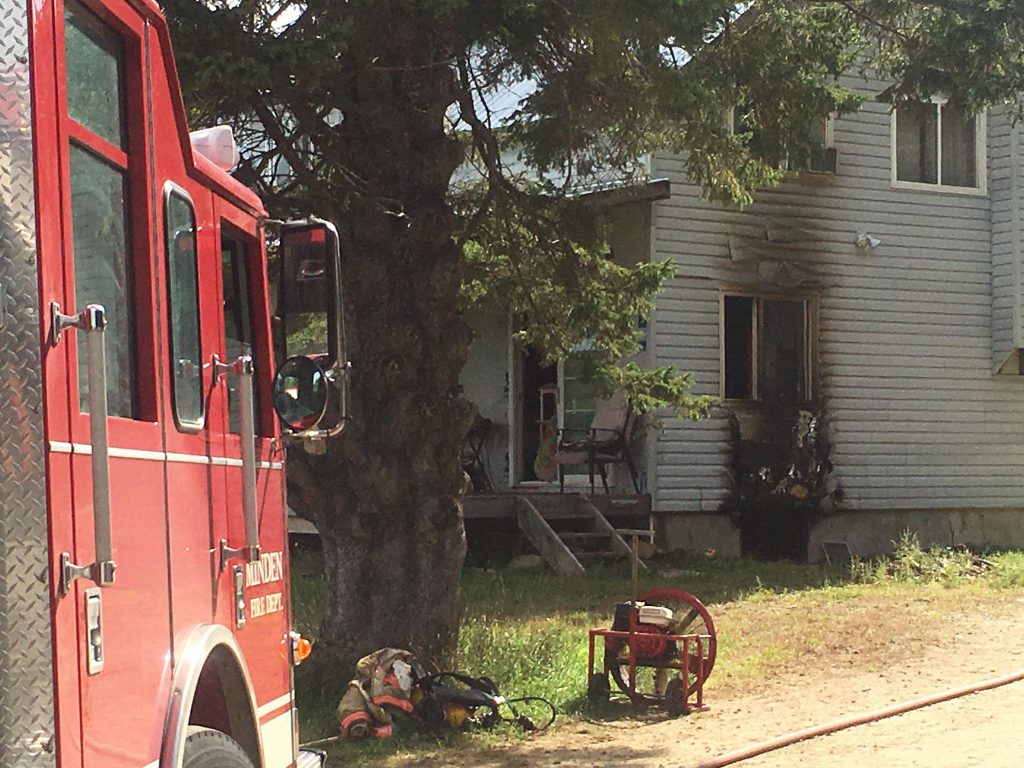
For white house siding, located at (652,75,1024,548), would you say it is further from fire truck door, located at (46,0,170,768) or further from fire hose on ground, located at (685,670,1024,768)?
fire truck door, located at (46,0,170,768)

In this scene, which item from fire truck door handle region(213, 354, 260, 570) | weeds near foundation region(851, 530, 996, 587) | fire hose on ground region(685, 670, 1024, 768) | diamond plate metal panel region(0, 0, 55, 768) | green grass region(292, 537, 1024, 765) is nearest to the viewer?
diamond plate metal panel region(0, 0, 55, 768)

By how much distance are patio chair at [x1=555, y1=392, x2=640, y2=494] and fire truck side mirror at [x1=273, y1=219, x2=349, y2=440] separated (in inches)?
497

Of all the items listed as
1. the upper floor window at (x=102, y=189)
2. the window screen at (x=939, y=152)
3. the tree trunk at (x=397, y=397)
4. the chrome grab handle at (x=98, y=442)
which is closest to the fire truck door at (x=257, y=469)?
the upper floor window at (x=102, y=189)

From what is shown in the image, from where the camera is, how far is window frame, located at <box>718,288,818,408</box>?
1806 centimetres

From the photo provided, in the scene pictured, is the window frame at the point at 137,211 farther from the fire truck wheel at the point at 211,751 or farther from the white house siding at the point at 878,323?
the white house siding at the point at 878,323

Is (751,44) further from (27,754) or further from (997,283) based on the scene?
(997,283)

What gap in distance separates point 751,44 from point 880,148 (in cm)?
972

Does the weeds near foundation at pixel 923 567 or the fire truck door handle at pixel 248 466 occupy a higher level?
the fire truck door handle at pixel 248 466

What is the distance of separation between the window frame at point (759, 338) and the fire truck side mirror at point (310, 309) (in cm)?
1371

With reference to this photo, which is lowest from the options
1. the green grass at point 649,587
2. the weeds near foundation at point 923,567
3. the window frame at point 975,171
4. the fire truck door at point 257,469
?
the weeds near foundation at point 923,567

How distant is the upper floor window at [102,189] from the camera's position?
3084 millimetres

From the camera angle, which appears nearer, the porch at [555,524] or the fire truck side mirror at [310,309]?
the fire truck side mirror at [310,309]

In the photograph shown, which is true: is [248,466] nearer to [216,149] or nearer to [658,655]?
[216,149]

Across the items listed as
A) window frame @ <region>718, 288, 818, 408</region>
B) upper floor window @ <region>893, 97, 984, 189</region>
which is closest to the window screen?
upper floor window @ <region>893, 97, 984, 189</region>
